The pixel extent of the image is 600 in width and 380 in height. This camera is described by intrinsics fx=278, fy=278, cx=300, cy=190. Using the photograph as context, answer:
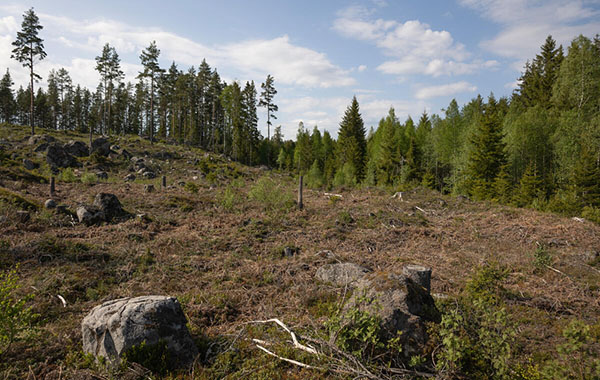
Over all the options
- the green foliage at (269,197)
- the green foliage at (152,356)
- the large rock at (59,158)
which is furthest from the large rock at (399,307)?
the large rock at (59,158)

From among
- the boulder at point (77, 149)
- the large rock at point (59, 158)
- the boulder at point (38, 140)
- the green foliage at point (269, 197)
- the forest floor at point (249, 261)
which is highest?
the boulder at point (38, 140)

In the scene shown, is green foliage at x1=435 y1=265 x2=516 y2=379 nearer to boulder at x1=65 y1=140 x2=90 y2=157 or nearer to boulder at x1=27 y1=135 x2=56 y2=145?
boulder at x1=65 y1=140 x2=90 y2=157

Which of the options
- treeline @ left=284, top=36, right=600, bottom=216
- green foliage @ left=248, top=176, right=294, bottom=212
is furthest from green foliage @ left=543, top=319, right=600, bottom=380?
treeline @ left=284, top=36, right=600, bottom=216

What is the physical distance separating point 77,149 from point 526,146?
157 feet

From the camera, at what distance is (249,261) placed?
28.3ft

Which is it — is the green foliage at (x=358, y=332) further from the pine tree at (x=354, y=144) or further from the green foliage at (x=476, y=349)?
the pine tree at (x=354, y=144)

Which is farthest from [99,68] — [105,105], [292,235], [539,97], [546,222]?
[539,97]

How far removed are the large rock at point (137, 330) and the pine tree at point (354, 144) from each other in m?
38.2

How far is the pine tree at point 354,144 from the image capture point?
43062 mm

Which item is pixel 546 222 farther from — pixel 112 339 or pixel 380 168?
pixel 380 168

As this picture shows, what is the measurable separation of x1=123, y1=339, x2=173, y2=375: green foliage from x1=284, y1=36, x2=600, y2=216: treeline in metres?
22.9

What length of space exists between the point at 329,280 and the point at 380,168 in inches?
1444

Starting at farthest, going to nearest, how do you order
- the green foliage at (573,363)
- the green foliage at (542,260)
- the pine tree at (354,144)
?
the pine tree at (354,144), the green foliage at (542,260), the green foliage at (573,363)

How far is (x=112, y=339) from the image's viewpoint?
12.6ft
